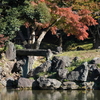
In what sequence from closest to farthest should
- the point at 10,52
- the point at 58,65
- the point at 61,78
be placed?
1. the point at 61,78
2. the point at 58,65
3. the point at 10,52

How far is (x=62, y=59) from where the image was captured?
1631 centimetres

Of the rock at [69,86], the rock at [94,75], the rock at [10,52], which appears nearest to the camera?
the rock at [69,86]

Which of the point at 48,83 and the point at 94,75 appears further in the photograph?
the point at 94,75

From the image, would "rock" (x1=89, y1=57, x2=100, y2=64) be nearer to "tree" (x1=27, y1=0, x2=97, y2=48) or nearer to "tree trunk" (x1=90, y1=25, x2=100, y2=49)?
"tree" (x1=27, y1=0, x2=97, y2=48)

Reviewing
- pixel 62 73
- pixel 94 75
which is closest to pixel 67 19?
pixel 62 73

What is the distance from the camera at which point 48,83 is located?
13.9 meters

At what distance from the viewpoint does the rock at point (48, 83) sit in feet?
45.6

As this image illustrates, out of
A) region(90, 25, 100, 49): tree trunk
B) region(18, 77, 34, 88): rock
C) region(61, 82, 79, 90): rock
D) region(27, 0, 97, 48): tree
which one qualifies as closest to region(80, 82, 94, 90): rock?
region(61, 82, 79, 90): rock

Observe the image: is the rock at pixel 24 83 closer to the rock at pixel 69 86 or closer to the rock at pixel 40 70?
the rock at pixel 40 70

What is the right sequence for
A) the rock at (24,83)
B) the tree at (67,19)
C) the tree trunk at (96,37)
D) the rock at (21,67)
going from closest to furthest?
the rock at (24,83)
the rock at (21,67)
the tree at (67,19)
the tree trunk at (96,37)

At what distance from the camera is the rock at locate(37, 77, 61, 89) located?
13.9m

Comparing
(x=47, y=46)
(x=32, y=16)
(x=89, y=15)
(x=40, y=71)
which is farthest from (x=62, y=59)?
(x=47, y=46)

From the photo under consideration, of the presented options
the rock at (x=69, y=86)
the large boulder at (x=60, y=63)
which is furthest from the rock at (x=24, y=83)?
the large boulder at (x=60, y=63)

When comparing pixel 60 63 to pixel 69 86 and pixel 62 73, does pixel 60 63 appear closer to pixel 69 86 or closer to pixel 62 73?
pixel 62 73
